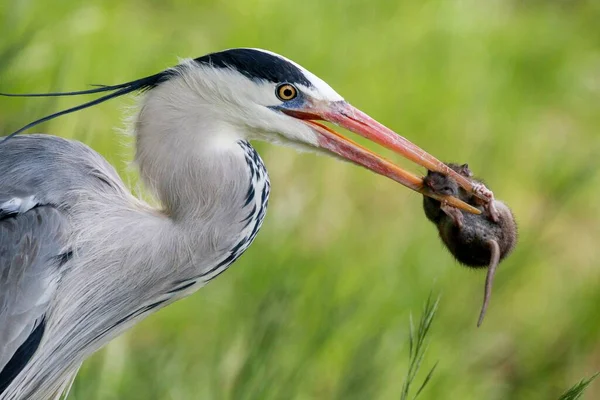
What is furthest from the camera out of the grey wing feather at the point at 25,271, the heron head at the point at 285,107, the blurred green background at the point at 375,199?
the blurred green background at the point at 375,199

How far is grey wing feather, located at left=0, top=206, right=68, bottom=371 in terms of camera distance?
232cm

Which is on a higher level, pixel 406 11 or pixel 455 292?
pixel 406 11

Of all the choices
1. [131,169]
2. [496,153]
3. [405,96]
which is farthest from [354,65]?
[131,169]

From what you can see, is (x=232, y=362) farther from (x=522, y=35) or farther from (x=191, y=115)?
(x=522, y=35)

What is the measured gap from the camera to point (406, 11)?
17.9 feet

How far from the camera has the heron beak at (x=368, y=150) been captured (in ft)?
7.91

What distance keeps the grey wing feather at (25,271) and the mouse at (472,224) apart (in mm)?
793

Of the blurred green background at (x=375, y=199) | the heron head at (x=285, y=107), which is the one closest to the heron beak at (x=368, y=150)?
the heron head at (x=285, y=107)

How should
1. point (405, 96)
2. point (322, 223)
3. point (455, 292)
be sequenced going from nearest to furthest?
point (455, 292) → point (322, 223) → point (405, 96)

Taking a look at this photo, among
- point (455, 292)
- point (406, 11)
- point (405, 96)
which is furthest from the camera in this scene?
point (406, 11)

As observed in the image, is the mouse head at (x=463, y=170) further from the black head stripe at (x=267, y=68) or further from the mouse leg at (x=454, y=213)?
the black head stripe at (x=267, y=68)

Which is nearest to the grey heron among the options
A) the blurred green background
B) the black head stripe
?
the black head stripe

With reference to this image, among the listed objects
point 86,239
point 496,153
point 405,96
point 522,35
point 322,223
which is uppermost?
point 522,35

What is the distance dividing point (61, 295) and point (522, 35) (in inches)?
149
